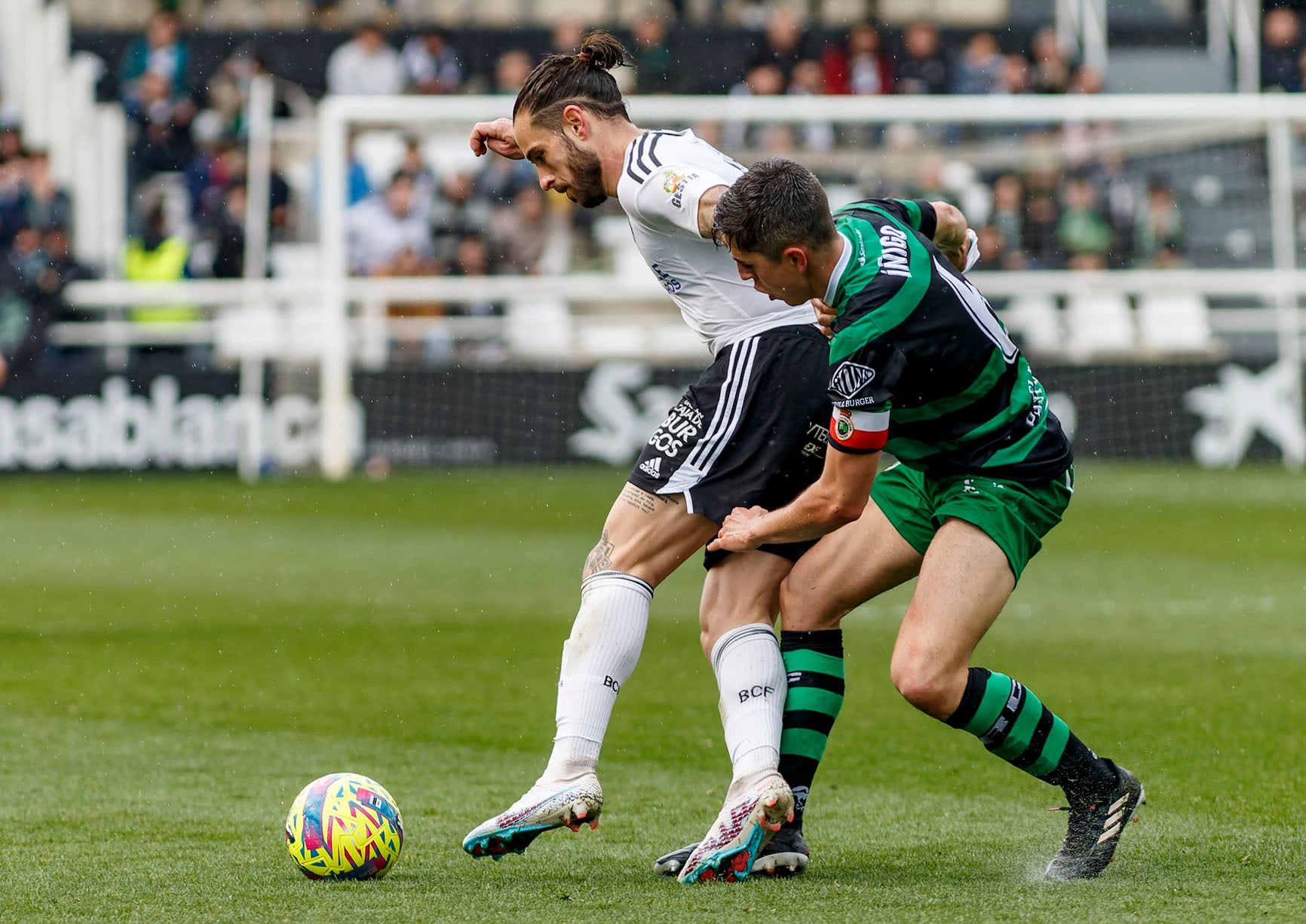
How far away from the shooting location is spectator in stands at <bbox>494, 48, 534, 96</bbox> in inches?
787

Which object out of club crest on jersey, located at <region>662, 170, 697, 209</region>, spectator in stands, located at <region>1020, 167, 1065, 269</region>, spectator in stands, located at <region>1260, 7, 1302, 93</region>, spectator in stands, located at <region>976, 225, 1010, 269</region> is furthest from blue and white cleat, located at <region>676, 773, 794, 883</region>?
spectator in stands, located at <region>1260, 7, 1302, 93</region>

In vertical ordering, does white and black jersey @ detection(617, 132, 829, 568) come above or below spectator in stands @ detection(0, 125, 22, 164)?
below

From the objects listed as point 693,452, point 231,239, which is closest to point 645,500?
point 693,452

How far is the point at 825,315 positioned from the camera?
4.50 m

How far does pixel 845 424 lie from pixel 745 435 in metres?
0.46

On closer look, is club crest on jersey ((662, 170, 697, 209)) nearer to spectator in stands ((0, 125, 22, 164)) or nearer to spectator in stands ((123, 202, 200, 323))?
spectator in stands ((123, 202, 200, 323))

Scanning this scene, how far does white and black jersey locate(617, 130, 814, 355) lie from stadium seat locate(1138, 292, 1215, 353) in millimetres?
12859

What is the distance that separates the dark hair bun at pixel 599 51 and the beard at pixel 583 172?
0.23 meters

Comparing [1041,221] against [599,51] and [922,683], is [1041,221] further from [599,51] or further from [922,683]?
[922,683]

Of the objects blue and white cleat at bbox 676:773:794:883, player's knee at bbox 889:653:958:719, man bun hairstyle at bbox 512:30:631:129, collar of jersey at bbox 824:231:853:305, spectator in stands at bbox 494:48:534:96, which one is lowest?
blue and white cleat at bbox 676:773:794:883

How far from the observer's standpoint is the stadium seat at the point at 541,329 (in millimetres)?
17828

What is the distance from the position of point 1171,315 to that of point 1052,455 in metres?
13.2

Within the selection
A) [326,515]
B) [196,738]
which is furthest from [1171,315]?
[196,738]

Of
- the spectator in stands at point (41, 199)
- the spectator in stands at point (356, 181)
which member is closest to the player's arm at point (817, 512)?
the spectator in stands at point (356, 181)
